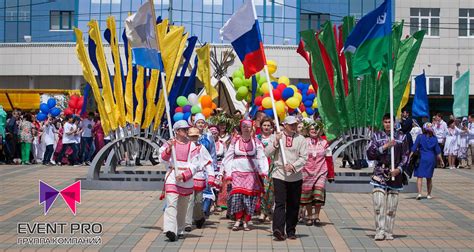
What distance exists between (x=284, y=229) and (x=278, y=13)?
35.3 meters

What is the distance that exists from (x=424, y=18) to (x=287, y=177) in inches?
1338

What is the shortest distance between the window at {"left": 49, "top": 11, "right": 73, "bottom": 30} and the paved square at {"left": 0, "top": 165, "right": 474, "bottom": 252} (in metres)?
29.5

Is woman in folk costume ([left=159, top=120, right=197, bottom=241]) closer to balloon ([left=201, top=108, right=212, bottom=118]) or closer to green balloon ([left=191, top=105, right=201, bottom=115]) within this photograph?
green balloon ([left=191, top=105, right=201, bottom=115])

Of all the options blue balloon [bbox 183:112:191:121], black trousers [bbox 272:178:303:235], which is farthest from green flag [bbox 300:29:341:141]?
black trousers [bbox 272:178:303:235]

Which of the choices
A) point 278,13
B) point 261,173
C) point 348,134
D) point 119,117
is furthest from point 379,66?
point 278,13

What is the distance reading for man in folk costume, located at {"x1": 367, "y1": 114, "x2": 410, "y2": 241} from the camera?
11.1 meters

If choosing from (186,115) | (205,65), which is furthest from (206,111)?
(205,65)

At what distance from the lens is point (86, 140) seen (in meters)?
25.2

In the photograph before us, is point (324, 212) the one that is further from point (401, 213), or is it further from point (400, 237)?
point (400, 237)

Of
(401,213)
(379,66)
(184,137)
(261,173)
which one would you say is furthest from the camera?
(401,213)

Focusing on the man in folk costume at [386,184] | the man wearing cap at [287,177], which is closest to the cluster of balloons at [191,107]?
the man wearing cap at [287,177]

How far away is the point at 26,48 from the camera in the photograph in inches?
1747

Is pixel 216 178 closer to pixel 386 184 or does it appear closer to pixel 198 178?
pixel 198 178

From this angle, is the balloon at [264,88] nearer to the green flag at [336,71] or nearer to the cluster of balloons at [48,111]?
the cluster of balloons at [48,111]
